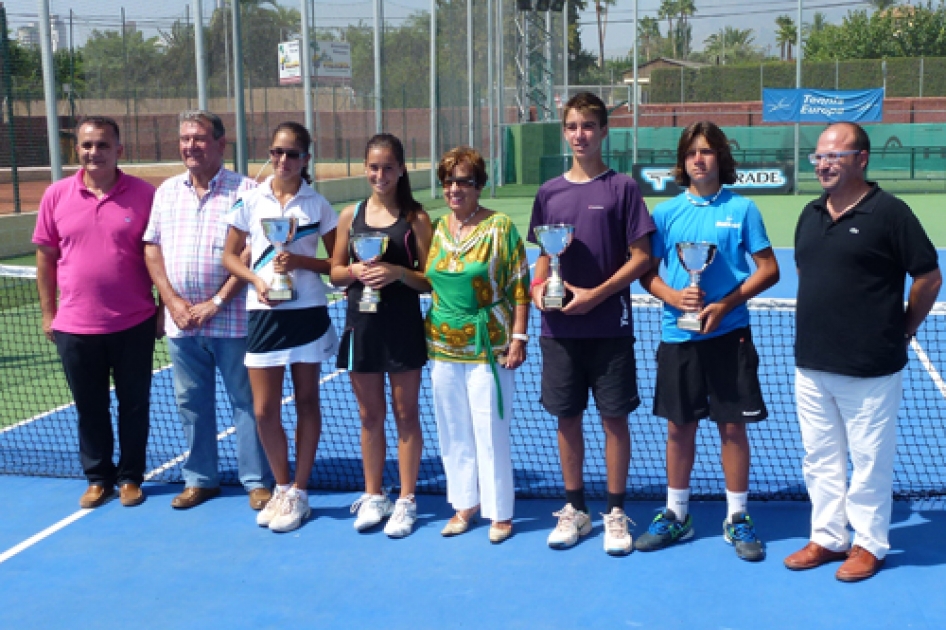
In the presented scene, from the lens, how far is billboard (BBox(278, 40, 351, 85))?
745 inches

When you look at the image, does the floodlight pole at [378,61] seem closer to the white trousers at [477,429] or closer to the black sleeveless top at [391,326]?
the black sleeveless top at [391,326]

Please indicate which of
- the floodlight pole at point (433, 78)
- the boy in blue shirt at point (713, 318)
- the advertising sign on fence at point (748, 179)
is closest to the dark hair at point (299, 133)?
the boy in blue shirt at point (713, 318)

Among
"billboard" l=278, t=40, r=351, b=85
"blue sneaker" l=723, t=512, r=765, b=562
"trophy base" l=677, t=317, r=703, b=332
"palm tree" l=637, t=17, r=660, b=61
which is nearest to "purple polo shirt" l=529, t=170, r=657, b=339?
"trophy base" l=677, t=317, r=703, b=332

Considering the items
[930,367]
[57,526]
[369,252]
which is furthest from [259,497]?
[930,367]

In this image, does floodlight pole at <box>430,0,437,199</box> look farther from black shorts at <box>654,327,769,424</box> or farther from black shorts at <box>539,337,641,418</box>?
black shorts at <box>654,327,769,424</box>

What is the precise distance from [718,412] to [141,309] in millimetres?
3123

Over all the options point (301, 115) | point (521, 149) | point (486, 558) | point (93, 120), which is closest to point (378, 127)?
point (301, 115)

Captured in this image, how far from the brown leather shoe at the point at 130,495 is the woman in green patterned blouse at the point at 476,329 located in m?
1.86

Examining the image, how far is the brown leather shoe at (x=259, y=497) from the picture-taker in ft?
18.2

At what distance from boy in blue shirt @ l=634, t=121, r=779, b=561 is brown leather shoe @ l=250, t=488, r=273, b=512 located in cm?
203

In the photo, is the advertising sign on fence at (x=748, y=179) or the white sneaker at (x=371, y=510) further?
the advertising sign on fence at (x=748, y=179)

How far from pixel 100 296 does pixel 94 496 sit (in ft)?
3.69

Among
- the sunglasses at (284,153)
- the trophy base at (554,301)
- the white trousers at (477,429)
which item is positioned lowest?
the white trousers at (477,429)

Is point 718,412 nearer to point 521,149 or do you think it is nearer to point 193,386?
point 193,386
